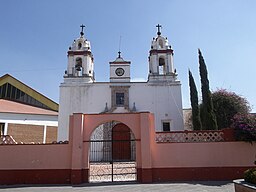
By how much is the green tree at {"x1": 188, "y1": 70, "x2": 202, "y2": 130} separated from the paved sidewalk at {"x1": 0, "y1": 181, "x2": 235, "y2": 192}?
8.28m

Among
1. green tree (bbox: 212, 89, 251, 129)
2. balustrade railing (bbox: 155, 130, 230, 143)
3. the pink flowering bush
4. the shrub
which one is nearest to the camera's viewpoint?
the shrub

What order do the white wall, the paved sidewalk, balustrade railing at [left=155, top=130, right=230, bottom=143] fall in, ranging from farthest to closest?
1. the white wall
2. balustrade railing at [left=155, top=130, right=230, bottom=143]
3. the paved sidewalk

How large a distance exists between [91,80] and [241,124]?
45.0ft

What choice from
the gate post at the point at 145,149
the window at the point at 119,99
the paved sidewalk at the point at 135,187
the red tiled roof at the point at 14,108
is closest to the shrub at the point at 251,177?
the paved sidewalk at the point at 135,187

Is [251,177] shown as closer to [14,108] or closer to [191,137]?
[191,137]

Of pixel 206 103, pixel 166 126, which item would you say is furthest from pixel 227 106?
pixel 166 126

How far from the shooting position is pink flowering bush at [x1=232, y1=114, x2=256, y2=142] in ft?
28.4

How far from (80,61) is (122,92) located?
496 centimetres

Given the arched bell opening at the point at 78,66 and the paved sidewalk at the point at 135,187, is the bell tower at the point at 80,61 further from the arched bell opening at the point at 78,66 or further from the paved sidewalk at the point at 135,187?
the paved sidewalk at the point at 135,187

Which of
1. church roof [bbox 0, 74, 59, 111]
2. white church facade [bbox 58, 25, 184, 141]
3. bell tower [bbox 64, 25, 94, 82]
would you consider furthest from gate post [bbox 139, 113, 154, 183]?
church roof [bbox 0, 74, 59, 111]

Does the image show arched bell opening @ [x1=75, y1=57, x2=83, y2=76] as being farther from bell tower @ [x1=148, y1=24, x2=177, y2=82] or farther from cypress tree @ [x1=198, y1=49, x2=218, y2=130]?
cypress tree @ [x1=198, y1=49, x2=218, y2=130]

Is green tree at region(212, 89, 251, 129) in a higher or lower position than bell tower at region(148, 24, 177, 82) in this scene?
lower

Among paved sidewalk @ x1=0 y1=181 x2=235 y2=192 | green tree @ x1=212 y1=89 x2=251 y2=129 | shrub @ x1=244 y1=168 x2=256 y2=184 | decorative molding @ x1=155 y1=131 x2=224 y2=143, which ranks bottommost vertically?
paved sidewalk @ x1=0 y1=181 x2=235 y2=192

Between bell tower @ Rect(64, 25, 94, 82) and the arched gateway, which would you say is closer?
the arched gateway
